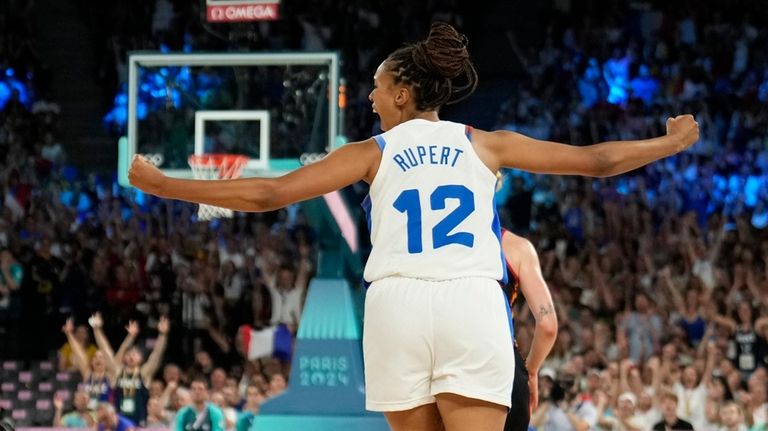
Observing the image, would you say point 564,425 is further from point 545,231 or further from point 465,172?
point 465,172

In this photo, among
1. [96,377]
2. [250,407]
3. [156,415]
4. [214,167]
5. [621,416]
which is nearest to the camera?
[214,167]

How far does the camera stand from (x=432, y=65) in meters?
3.59

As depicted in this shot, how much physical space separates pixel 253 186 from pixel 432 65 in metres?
0.61

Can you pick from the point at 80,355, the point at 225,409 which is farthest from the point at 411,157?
the point at 80,355

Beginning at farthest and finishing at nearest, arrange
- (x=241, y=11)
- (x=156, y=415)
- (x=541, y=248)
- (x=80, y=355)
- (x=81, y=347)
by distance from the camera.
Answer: (x=541, y=248), (x=81, y=347), (x=80, y=355), (x=156, y=415), (x=241, y=11)

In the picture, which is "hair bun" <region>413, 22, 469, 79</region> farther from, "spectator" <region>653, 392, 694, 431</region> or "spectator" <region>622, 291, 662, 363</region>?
"spectator" <region>622, 291, 662, 363</region>

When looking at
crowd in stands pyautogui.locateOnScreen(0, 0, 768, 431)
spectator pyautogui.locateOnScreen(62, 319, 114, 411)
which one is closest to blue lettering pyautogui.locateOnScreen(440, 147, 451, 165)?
crowd in stands pyautogui.locateOnScreen(0, 0, 768, 431)

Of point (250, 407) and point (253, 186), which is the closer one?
point (253, 186)

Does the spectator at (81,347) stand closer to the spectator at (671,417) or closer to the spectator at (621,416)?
the spectator at (621,416)

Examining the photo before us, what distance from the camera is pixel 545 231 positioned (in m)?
14.0

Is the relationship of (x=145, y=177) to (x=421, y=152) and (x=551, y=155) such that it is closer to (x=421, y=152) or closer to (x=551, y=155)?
(x=421, y=152)

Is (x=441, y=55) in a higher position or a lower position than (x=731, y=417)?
higher

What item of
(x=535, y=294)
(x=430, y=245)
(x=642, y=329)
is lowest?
(x=642, y=329)

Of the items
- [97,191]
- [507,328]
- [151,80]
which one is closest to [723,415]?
[151,80]
